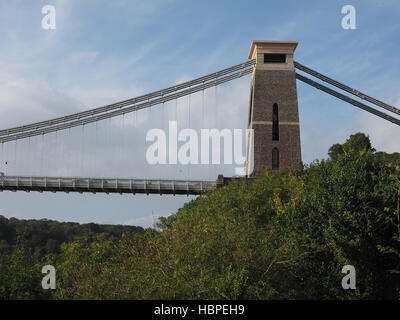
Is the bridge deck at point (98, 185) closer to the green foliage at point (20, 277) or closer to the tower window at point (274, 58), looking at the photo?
the tower window at point (274, 58)

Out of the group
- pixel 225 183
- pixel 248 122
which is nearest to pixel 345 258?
pixel 225 183

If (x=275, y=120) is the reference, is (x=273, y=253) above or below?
below

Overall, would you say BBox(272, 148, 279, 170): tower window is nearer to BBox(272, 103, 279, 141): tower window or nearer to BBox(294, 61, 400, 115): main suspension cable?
BBox(272, 103, 279, 141): tower window

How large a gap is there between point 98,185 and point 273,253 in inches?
1451

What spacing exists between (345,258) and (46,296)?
1378cm

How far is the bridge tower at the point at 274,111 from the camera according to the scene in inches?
1964

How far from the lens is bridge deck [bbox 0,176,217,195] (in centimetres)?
5553

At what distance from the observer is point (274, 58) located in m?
52.4

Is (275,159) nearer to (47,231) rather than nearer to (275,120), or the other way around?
(275,120)

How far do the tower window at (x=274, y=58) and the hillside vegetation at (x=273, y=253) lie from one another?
2360 cm

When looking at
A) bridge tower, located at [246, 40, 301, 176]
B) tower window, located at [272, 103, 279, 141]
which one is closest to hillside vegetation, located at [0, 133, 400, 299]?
bridge tower, located at [246, 40, 301, 176]

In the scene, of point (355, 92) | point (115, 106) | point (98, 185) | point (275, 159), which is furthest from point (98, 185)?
point (355, 92)
